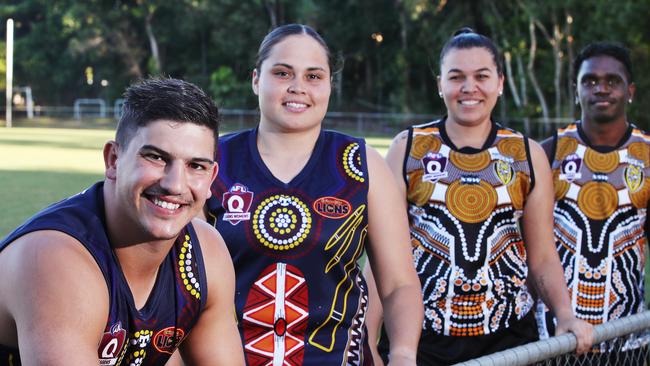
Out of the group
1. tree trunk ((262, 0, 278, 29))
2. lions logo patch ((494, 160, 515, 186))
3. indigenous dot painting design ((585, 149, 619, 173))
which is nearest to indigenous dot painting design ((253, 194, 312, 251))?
lions logo patch ((494, 160, 515, 186))

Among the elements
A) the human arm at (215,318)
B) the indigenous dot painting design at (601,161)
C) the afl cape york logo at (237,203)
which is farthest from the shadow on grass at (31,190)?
the human arm at (215,318)

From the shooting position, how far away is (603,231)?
14.6 feet

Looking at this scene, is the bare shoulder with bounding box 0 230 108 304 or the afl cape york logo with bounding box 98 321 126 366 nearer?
the bare shoulder with bounding box 0 230 108 304

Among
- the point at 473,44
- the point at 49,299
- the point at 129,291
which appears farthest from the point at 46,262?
the point at 473,44

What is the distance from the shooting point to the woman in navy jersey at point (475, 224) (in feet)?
12.9

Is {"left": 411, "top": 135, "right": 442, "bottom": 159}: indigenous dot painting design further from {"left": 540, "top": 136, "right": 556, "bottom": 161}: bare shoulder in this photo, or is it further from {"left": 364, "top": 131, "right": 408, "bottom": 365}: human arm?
{"left": 540, "top": 136, "right": 556, "bottom": 161}: bare shoulder

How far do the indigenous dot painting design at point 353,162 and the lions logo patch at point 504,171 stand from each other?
0.98m

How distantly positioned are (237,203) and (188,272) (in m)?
0.65

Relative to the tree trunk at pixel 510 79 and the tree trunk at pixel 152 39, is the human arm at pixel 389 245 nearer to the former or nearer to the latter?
the tree trunk at pixel 510 79

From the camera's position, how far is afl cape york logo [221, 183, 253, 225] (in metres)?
3.17

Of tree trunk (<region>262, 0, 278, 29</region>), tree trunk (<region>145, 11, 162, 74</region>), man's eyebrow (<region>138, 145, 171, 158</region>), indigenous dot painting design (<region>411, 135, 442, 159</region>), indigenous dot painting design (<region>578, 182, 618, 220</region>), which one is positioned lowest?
indigenous dot painting design (<region>578, 182, 618, 220</region>)

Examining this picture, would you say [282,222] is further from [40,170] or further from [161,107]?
Answer: [40,170]

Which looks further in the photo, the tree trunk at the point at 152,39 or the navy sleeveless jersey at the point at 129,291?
the tree trunk at the point at 152,39

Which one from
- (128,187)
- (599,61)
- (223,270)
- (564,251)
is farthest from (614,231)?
(128,187)
